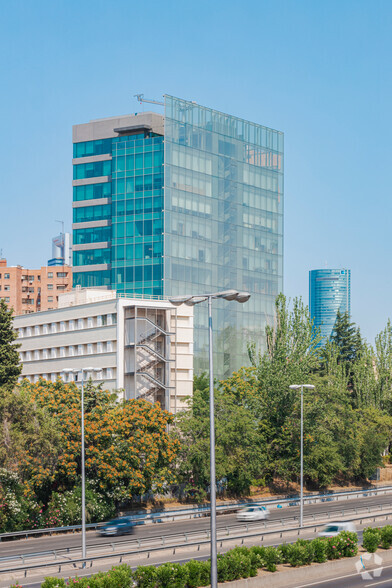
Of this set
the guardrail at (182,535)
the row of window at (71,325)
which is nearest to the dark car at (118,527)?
A: the guardrail at (182,535)

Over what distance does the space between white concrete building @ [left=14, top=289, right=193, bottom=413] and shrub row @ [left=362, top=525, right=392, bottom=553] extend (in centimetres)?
3712

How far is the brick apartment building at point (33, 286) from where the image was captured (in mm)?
176750

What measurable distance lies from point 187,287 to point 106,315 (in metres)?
26.4

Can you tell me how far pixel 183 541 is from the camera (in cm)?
4766

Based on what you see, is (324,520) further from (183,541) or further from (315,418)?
(315,418)

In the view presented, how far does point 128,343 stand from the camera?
7675cm

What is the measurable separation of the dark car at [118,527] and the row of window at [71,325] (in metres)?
23.2

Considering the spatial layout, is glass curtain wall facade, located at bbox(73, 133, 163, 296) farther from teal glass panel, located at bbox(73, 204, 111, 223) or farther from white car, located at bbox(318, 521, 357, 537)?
white car, located at bbox(318, 521, 357, 537)

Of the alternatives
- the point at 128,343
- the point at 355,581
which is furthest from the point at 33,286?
the point at 355,581

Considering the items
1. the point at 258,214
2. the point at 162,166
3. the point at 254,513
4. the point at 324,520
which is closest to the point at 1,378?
the point at 254,513

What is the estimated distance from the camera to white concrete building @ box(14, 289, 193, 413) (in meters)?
76.6

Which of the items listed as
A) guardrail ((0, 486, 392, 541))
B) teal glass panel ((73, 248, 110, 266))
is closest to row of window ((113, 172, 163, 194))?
teal glass panel ((73, 248, 110, 266))

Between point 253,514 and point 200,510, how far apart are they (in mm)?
9695

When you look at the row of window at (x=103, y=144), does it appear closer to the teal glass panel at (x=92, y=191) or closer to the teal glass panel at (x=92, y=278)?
the teal glass panel at (x=92, y=191)
